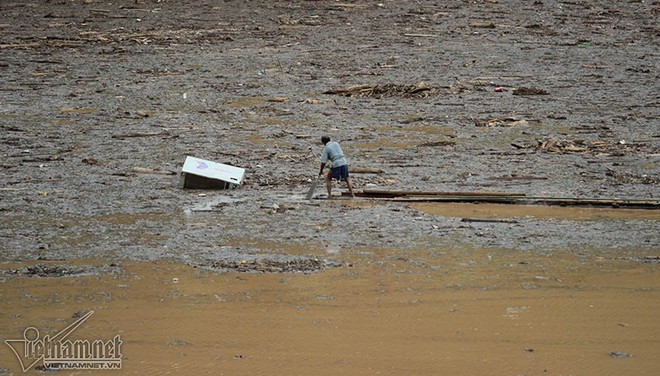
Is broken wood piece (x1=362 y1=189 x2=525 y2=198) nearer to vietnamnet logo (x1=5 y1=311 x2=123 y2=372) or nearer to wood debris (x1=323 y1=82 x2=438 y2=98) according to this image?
vietnamnet logo (x1=5 y1=311 x2=123 y2=372)

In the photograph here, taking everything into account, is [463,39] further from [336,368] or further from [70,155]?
[336,368]

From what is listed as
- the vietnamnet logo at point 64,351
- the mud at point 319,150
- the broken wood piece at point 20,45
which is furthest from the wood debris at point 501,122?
the broken wood piece at point 20,45

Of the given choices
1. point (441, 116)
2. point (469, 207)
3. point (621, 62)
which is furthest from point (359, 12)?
point (469, 207)

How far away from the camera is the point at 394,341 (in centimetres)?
934

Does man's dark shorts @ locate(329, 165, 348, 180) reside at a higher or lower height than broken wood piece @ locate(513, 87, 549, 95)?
higher

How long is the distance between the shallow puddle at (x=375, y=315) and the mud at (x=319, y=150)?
1.6 inches

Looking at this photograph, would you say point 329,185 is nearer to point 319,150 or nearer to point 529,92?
point 319,150

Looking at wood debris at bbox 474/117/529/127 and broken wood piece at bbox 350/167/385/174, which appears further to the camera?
wood debris at bbox 474/117/529/127

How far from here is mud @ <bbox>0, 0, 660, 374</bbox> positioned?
10.2 meters

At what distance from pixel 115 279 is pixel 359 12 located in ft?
72.4

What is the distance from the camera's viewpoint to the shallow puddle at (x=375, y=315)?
8922 millimetres

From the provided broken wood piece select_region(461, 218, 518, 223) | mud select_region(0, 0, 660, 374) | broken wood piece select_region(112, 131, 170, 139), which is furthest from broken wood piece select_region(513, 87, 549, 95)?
broken wood piece select_region(461, 218, 518, 223)

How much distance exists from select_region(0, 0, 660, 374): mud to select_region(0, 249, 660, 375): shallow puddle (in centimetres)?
4

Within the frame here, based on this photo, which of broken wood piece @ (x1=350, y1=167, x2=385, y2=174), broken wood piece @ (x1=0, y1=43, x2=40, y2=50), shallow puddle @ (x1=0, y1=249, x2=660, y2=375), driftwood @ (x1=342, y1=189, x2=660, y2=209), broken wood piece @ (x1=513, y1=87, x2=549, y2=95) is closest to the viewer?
shallow puddle @ (x1=0, y1=249, x2=660, y2=375)
